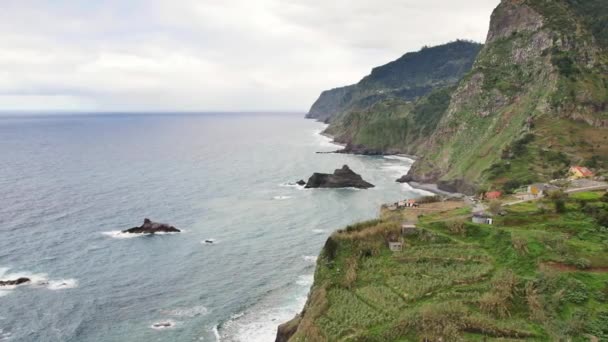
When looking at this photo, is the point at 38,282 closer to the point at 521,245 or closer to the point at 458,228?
the point at 458,228

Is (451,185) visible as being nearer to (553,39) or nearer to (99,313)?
(553,39)

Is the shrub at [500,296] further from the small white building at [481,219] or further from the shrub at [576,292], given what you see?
the small white building at [481,219]

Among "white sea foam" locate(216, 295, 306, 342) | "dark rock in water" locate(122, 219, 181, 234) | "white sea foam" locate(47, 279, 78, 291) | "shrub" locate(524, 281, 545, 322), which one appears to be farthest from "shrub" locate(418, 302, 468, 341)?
"dark rock in water" locate(122, 219, 181, 234)

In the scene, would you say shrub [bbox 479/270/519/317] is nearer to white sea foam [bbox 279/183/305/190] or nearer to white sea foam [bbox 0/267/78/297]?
white sea foam [bbox 0/267/78/297]

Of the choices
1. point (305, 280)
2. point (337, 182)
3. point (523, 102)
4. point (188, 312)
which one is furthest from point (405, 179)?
point (188, 312)

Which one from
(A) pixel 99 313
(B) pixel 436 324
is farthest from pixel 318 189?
(B) pixel 436 324

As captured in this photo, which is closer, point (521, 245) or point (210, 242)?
point (521, 245)
